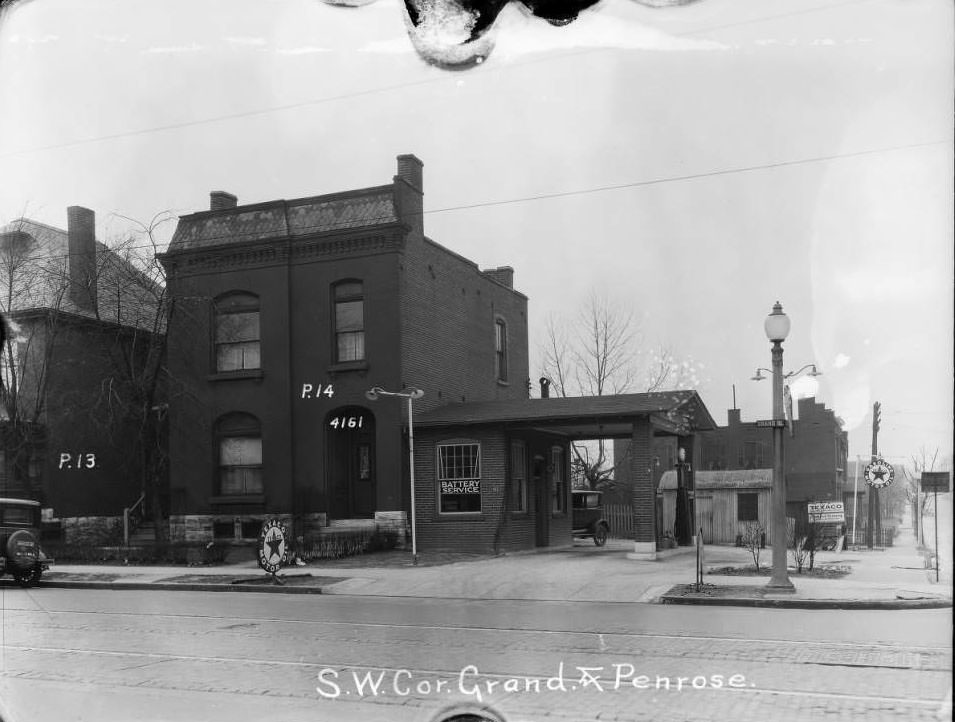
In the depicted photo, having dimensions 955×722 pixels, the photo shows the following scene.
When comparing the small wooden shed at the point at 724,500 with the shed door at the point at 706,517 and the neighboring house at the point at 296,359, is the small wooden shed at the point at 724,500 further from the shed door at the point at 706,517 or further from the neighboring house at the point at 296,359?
the neighboring house at the point at 296,359

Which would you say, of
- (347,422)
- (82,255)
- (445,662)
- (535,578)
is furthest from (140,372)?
(535,578)

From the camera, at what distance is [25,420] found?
5.15 meters

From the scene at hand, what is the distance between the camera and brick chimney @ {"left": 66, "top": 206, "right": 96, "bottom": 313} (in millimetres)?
4230

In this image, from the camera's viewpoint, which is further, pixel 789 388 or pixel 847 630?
pixel 847 630

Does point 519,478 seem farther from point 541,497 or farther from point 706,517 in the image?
point 706,517

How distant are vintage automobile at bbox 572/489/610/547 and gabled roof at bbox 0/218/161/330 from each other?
3.44 meters

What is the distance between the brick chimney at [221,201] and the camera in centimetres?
439

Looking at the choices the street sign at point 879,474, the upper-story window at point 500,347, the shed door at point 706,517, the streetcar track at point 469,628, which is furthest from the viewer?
the shed door at point 706,517

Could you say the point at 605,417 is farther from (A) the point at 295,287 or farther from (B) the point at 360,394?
(A) the point at 295,287

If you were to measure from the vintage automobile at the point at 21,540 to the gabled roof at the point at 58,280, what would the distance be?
1.11 meters

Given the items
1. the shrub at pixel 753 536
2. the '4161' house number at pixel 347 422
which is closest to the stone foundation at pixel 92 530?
the '4161' house number at pixel 347 422

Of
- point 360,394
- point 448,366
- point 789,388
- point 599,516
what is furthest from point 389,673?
point 599,516

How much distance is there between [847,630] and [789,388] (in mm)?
4840

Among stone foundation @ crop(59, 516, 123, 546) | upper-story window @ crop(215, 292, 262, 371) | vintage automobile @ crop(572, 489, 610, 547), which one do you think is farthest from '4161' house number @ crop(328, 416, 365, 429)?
vintage automobile @ crop(572, 489, 610, 547)
